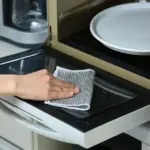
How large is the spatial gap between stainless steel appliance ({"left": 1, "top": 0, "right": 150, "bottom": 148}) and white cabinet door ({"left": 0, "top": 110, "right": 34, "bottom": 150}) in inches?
6.3

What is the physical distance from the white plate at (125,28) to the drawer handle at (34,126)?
0.71 ft

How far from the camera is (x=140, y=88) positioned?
1.12m

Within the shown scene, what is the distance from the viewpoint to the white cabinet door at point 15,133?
136 cm

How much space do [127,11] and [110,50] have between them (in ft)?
0.45

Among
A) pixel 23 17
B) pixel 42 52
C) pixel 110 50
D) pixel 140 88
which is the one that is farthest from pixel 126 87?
pixel 23 17

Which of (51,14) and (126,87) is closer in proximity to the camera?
(126,87)

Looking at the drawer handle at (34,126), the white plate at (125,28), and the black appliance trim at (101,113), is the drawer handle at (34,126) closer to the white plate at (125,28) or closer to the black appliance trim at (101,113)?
the black appliance trim at (101,113)

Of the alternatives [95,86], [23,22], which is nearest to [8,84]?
[95,86]

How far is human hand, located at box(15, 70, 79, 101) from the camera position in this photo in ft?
3.53

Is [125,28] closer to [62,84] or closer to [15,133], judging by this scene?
[62,84]

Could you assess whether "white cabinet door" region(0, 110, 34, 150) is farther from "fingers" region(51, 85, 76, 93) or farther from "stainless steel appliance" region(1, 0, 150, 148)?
"fingers" region(51, 85, 76, 93)

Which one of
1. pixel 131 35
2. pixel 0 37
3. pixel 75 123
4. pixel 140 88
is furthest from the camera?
pixel 0 37

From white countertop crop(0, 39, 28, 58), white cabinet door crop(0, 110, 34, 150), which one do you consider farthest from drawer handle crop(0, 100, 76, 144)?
white countertop crop(0, 39, 28, 58)

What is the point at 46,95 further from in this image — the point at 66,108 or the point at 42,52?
the point at 42,52
